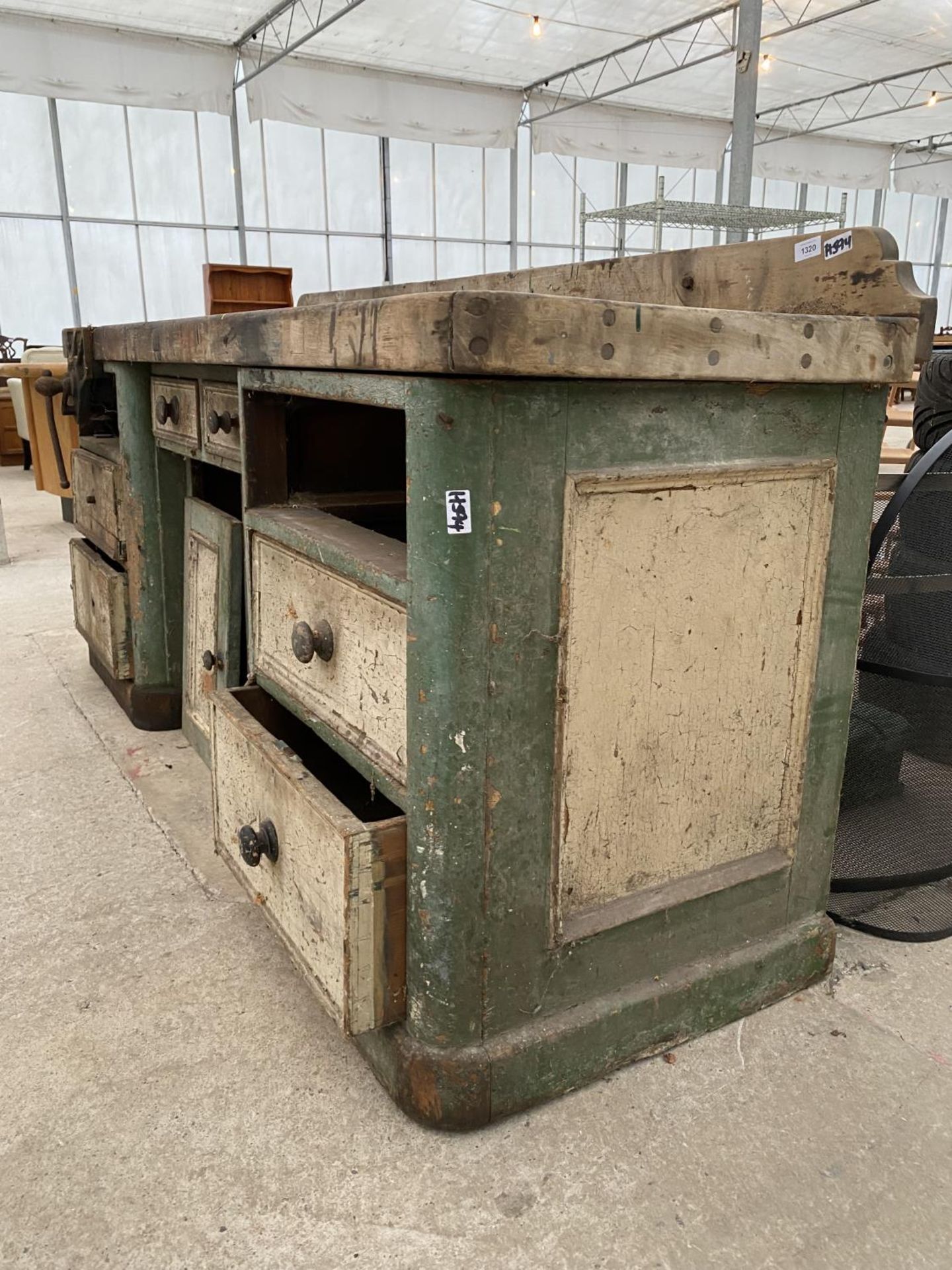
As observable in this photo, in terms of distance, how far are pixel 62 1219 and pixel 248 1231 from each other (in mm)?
194

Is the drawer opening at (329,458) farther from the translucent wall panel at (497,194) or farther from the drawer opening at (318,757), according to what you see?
the translucent wall panel at (497,194)

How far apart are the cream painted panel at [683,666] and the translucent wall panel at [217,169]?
11665 millimetres

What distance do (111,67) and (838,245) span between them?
10344 mm

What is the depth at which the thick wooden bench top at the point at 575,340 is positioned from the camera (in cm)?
85

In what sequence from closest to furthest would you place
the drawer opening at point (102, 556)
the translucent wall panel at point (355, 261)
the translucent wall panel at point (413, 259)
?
the drawer opening at point (102, 556) → the translucent wall panel at point (355, 261) → the translucent wall panel at point (413, 259)

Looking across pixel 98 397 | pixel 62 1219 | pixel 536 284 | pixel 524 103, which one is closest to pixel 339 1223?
pixel 62 1219

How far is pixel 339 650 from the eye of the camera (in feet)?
3.93

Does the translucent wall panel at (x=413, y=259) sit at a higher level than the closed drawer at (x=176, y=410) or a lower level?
higher

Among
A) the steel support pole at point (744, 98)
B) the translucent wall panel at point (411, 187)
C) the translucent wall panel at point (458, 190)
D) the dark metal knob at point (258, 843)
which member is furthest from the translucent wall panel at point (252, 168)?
the dark metal knob at point (258, 843)

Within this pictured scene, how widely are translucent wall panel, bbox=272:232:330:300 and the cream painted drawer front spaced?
1120 cm

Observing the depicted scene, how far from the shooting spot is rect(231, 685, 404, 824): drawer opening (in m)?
1.43

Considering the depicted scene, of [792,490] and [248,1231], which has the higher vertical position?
Answer: [792,490]

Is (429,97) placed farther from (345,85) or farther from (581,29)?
(581,29)

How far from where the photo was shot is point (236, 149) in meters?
11.0
